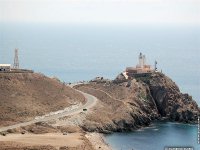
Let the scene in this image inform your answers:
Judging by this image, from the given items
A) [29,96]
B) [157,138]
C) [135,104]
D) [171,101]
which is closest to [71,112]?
[29,96]

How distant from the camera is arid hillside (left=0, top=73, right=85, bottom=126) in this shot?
11400 cm

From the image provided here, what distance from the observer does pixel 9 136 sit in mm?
100812

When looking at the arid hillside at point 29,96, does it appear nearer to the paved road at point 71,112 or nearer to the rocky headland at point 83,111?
the rocky headland at point 83,111

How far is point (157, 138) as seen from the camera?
11631cm

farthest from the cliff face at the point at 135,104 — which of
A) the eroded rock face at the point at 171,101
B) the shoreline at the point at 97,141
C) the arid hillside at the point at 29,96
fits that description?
the arid hillside at the point at 29,96

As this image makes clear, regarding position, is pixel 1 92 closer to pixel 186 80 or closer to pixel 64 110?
pixel 64 110

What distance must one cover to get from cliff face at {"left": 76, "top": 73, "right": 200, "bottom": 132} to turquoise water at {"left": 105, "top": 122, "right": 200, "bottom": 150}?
321 cm

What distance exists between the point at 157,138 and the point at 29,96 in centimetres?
2503

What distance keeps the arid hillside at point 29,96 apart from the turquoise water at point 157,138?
1359cm

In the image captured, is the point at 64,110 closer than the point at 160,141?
No

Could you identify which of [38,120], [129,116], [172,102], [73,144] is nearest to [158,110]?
[172,102]

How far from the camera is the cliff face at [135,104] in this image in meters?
122

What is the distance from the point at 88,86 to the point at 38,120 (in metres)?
A: 35.7

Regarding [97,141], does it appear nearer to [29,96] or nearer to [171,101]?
[29,96]
